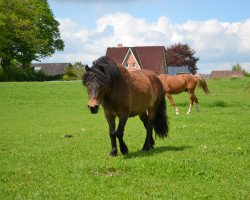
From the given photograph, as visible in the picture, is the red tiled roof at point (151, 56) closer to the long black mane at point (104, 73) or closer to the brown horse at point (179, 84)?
the brown horse at point (179, 84)

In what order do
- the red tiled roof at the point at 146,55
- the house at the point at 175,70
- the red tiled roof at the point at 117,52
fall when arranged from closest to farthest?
the red tiled roof at the point at 146,55
the red tiled roof at the point at 117,52
the house at the point at 175,70

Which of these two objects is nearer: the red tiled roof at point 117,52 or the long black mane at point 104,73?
the long black mane at point 104,73

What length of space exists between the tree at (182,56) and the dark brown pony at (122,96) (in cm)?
9147

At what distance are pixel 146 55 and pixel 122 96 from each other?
75.4 metres

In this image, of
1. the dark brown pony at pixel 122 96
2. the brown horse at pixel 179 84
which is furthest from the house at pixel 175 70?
the dark brown pony at pixel 122 96

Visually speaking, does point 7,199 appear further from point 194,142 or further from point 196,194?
point 194,142

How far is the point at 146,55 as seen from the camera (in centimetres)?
8419

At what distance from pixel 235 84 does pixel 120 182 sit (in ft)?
149

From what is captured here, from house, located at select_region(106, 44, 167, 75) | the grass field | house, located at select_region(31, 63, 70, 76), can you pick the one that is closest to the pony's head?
the grass field

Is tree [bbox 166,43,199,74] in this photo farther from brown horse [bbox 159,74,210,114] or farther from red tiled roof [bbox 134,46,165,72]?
brown horse [bbox 159,74,210,114]

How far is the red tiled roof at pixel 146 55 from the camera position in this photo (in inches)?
3248

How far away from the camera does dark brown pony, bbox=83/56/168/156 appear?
887 cm

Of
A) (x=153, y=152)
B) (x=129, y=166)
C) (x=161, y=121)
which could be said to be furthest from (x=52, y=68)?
(x=129, y=166)

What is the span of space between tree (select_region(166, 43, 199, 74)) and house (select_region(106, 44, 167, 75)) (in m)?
18.0
